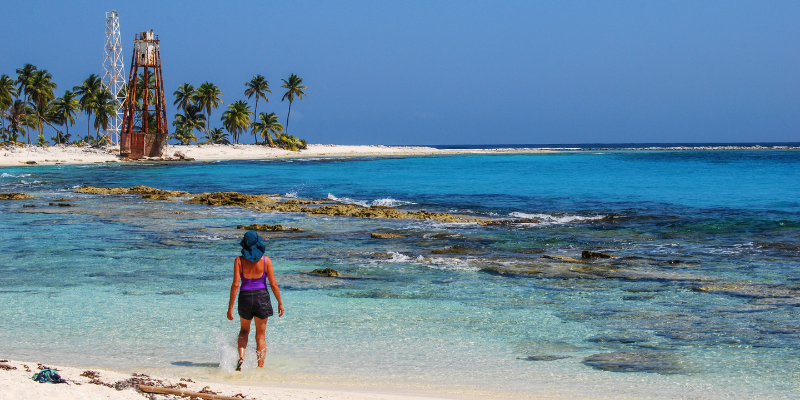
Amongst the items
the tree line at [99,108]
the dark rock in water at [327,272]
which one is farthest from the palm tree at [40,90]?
the dark rock in water at [327,272]

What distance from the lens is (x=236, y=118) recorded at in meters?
97.0

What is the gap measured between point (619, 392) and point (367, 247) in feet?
34.2

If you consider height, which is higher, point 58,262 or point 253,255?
point 253,255

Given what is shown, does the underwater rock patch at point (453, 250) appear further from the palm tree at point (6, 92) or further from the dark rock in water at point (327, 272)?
the palm tree at point (6, 92)

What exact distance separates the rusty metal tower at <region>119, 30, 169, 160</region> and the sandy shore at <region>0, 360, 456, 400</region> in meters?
64.5

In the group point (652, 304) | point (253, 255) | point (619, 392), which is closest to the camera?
point (619, 392)

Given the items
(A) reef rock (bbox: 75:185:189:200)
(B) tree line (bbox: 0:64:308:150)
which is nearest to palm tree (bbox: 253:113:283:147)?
(B) tree line (bbox: 0:64:308:150)

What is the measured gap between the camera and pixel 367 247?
1648 cm

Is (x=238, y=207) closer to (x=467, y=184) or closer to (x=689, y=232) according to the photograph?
(x=689, y=232)

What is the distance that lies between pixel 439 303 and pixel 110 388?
5.43m

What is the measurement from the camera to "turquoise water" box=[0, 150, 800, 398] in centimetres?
714

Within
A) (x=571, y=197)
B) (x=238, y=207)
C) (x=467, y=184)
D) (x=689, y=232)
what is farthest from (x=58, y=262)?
(x=467, y=184)

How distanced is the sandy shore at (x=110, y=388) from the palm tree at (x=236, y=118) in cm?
9338

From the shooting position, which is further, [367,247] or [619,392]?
[367,247]
